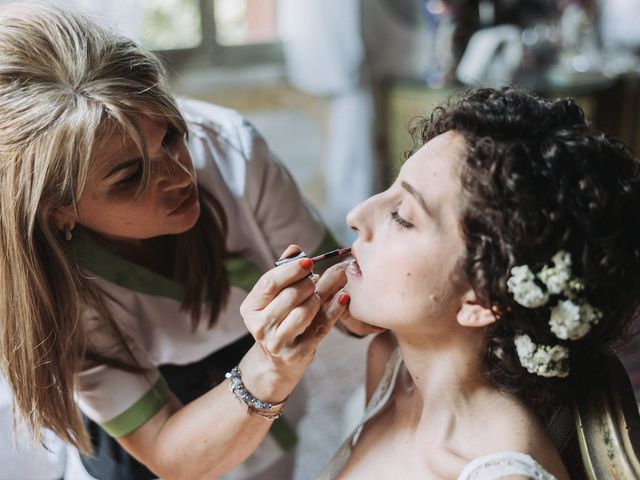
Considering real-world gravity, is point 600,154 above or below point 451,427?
above

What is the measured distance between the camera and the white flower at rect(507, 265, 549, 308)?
3.06 feet

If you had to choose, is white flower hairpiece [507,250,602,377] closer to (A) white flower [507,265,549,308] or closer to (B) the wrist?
(A) white flower [507,265,549,308]

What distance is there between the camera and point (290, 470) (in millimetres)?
1625

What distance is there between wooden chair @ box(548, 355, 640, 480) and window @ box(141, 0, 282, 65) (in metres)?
2.84

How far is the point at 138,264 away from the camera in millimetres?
1368

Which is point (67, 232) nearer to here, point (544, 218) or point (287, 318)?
point (287, 318)

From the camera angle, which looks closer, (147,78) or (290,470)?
(147,78)

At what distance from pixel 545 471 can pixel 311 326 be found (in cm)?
38

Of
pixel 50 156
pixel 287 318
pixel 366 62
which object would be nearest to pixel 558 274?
pixel 287 318

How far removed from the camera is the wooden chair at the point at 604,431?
3.07 ft

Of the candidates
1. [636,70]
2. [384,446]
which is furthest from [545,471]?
[636,70]

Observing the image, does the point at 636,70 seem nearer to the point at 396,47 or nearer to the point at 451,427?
the point at 396,47

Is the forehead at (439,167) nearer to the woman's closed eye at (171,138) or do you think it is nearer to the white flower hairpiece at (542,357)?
the white flower hairpiece at (542,357)

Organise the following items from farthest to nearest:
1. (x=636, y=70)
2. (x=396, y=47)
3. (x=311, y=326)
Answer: (x=396, y=47), (x=636, y=70), (x=311, y=326)
